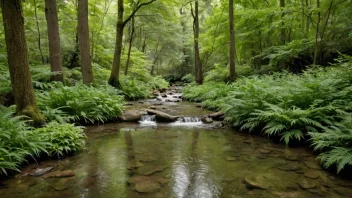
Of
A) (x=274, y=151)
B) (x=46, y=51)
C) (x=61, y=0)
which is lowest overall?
(x=274, y=151)

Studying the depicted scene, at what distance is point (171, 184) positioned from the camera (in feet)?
11.7

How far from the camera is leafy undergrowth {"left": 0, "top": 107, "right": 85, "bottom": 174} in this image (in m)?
Result: 3.70

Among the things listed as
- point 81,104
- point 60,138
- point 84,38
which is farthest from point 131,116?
point 84,38

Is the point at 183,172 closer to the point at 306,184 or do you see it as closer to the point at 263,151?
the point at 306,184

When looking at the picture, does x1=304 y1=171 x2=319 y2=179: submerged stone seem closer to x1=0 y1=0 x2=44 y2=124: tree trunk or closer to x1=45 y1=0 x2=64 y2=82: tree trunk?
x1=0 y1=0 x2=44 y2=124: tree trunk

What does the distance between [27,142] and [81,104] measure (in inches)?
122

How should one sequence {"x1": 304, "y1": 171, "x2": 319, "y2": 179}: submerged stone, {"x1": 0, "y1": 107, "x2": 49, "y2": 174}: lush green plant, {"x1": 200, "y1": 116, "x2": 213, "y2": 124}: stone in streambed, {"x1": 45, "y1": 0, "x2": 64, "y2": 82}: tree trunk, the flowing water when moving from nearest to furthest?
the flowing water → {"x1": 0, "y1": 107, "x2": 49, "y2": 174}: lush green plant → {"x1": 304, "y1": 171, "x2": 319, "y2": 179}: submerged stone → {"x1": 200, "y1": 116, "x2": 213, "y2": 124}: stone in streambed → {"x1": 45, "y1": 0, "x2": 64, "y2": 82}: tree trunk

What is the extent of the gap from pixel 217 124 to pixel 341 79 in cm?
363

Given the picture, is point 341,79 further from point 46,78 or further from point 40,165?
point 46,78

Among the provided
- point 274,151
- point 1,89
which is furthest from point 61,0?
point 274,151

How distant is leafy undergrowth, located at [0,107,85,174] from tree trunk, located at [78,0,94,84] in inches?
210

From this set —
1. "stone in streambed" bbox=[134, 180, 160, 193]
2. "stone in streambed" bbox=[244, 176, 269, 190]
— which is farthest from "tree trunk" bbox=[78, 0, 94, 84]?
"stone in streambed" bbox=[244, 176, 269, 190]

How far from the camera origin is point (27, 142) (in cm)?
411

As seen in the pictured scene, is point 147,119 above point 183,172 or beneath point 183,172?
above
